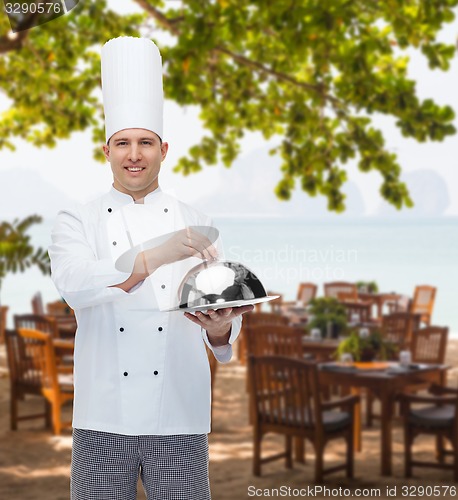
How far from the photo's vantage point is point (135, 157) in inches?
68.4

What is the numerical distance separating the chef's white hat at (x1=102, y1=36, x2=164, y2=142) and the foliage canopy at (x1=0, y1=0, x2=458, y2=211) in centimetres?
334

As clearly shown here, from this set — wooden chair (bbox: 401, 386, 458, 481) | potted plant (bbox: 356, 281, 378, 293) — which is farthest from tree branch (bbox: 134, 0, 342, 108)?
potted plant (bbox: 356, 281, 378, 293)

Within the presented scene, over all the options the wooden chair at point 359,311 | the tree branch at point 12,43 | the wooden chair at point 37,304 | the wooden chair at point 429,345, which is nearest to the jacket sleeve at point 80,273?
the tree branch at point 12,43

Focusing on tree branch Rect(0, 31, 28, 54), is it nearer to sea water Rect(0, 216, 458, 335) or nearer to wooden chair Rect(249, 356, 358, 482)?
wooden chair Rect(249, 356, 358, 482)

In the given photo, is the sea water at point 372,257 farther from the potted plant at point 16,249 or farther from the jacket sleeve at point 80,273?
the jacket sleeve at point 80,273

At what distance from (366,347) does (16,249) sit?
2.55 metres

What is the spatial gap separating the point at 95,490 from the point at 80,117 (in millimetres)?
7342

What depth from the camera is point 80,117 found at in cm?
877

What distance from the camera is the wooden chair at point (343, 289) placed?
11.5m

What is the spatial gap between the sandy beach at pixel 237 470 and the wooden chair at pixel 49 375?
300 millimetres

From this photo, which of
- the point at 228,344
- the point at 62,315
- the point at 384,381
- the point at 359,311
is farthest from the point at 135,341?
the point at 359,311

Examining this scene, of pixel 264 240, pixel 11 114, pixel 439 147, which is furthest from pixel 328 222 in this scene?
pixel 11 114

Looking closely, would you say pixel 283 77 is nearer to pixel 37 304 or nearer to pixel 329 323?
pixel 329 323

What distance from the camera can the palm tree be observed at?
5457mm
